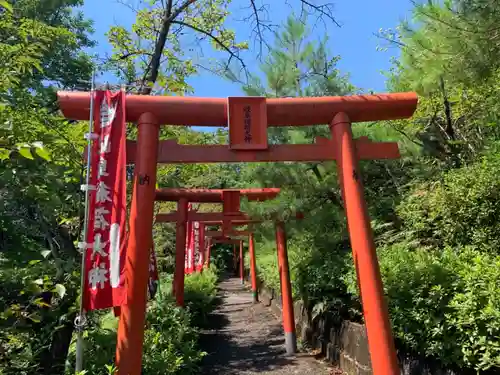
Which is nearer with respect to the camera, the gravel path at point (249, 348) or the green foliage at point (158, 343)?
the green foliage at point (158, 343)

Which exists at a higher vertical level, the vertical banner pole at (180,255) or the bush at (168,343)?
the vertical banner pole at (180,255)

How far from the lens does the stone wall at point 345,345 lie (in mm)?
4527

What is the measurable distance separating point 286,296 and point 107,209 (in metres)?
5.84

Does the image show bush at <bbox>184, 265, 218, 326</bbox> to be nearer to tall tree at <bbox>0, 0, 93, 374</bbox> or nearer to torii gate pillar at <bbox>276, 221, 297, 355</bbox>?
torii gate pillar at <bbox>276, 221, 297, 355</bbox>

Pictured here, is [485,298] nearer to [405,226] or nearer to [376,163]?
[405,226]

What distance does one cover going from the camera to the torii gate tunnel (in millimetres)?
4160

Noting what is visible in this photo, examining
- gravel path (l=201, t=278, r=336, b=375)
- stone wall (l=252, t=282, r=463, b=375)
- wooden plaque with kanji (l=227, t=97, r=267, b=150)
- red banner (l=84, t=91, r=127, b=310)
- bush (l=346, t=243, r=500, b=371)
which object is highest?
wooden plaque with kanji (l=227, t=97, r=267, b=150)

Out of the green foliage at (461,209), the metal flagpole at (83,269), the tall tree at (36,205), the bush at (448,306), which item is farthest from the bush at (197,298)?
the metal flagpole at (83,269)

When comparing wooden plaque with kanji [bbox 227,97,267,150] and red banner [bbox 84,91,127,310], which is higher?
wooden plaque with kanji [bbox 227,97,267,150]

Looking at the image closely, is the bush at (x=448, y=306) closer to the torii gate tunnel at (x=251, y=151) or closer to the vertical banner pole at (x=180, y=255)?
the torii gate tunnel at (x=251, y=151)

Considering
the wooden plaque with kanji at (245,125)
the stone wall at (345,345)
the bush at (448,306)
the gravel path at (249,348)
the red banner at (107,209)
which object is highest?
the wooden plaque with kanji at (245,125)

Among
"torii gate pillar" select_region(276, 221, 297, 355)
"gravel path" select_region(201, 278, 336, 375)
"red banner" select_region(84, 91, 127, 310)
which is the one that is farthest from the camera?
"torii gate pillar" select_region(276, 221, 297, 355)

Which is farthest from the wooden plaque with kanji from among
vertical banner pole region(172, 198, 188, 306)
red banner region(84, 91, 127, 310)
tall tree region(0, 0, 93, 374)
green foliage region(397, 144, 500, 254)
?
vertical banner pole region(172, 198, 188, 306)

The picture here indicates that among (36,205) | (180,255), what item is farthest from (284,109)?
(180,255)
